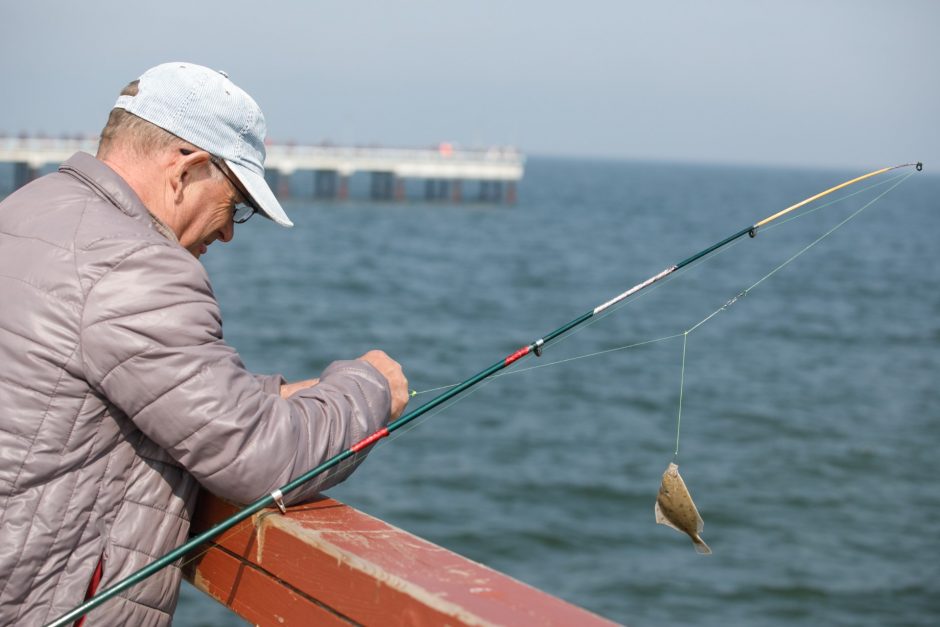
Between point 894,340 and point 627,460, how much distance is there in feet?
48.9

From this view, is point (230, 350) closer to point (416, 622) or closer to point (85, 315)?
point (85, 315)

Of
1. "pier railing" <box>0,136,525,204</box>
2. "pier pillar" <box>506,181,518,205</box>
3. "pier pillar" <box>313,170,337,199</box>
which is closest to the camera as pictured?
"pier railing" <box>0,136,525,204</box>

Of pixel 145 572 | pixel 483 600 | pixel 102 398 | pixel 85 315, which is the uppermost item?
pixel 85 315

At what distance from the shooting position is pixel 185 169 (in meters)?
1.97

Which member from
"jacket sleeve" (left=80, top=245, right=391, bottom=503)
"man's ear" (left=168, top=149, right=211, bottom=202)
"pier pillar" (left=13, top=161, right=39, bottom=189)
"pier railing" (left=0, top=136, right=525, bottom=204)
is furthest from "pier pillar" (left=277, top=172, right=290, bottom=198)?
"jacket sleeve" (left=80, top=245, right=391, bottom=503)

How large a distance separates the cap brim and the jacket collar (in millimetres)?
185

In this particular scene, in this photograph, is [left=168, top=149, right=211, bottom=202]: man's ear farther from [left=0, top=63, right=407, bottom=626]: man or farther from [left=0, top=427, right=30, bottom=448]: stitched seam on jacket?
[left=0, top=427, right=30, bottom=448]: stitched seam on jacket

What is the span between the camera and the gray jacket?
1.70 metres

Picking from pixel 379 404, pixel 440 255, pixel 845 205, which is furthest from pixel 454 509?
pixel 845 205

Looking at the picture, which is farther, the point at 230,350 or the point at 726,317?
the point at 726,317

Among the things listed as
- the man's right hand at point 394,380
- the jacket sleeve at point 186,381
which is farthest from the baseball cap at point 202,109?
the man's right hand at point 394,380

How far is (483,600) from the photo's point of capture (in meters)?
1.48

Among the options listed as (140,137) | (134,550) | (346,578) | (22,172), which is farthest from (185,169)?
(22,172)

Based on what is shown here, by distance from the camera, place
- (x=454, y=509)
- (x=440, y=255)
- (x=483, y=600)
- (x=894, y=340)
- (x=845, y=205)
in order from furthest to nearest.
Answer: (x=845, y=205), (x=440, y=255), (x=894, y=340), (x=454, y=509), (x=483, y=600)
